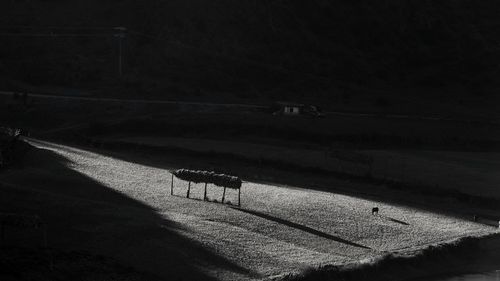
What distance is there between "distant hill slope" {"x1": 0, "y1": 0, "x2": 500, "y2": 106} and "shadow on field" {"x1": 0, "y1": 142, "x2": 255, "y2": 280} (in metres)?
39.7

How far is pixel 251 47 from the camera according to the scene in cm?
9544

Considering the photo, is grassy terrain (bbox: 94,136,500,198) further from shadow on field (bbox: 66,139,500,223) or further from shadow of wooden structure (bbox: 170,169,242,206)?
shadow of wooden structure (bbox: 170,169,242,206)

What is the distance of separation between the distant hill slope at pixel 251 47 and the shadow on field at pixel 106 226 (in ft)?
130

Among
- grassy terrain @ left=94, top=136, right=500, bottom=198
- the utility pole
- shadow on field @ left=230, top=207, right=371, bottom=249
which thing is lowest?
shadow on field @ left=230, top=207, right=371, bottom=249

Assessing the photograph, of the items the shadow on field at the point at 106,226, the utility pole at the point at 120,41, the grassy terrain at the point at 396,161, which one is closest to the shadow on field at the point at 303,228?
the shadow on field at the point at 106,226

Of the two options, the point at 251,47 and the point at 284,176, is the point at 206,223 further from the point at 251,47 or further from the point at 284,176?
the point at 251,47

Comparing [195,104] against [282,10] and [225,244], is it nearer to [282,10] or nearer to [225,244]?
[282,10]

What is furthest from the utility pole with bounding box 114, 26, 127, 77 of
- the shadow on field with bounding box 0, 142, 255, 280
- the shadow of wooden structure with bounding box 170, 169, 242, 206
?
the shadow on field with bounding box 0, 142, 255, 280

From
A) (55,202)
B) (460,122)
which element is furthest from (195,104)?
(55,202)

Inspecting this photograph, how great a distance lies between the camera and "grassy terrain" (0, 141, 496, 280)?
1085 inches

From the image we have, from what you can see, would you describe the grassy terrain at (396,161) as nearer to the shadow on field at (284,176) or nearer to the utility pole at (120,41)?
the shadow on field at (284,176)

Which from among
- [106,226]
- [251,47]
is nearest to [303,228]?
[106,226]

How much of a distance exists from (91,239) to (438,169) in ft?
96.4

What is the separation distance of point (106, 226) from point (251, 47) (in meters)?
66.9
